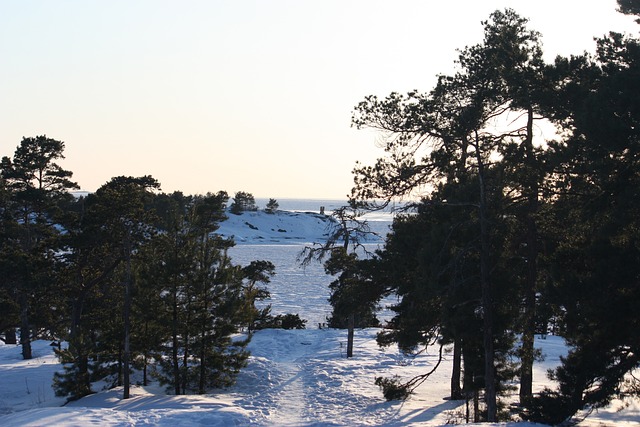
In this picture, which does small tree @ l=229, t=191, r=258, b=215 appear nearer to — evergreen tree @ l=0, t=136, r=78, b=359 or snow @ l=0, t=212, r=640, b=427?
snow @ l=0, t=212, r=640, b=427

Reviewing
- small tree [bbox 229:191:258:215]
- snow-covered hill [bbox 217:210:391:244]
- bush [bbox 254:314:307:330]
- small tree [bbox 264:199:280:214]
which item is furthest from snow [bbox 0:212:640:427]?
small tree [bbox 264:199:280:214]

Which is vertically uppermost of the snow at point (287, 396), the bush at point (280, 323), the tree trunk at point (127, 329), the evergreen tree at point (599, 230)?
the evergreen tree at point (599, 230)

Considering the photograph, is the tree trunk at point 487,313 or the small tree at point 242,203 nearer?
the tree trunk at point 487,313

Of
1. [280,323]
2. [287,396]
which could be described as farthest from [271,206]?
[287,396]

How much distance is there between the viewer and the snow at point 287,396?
15008 millimetres

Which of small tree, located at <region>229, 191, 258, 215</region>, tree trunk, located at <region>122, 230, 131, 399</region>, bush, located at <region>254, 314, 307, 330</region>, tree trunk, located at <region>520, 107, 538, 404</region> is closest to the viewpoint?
tree trunk, located at <region>520, 107, 538, 404</region>

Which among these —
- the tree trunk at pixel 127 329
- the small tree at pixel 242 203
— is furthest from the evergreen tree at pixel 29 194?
the small tree at pixel 242 203

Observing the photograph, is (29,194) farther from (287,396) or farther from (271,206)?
(271,206)

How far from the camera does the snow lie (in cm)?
1501

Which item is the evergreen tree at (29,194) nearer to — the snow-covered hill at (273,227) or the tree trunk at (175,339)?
the tree trunk at (175,339)

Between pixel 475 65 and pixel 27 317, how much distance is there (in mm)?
24600

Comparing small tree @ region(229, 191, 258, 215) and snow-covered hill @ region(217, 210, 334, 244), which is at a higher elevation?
small tree @ region(229, 191, 258, 215)

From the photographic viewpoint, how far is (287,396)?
66.6ft

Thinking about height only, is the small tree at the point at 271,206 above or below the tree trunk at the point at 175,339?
above
